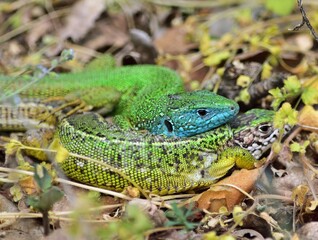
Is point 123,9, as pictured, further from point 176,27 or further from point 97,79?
point 97,79

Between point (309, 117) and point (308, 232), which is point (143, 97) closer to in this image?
point (309, 117)

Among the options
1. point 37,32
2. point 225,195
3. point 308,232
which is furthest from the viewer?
point 37,32

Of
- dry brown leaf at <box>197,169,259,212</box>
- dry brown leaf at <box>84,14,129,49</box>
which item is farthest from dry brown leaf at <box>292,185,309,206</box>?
dry brown leaf at <box>84,14,129,49</box>

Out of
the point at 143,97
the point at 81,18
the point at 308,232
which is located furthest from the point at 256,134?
the point at 81,18

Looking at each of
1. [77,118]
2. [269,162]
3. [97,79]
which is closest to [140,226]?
[269,162]

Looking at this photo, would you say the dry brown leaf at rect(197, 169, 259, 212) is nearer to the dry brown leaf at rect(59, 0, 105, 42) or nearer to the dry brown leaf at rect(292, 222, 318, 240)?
the dry brown leaf at rect(292, 222, 318, 240)

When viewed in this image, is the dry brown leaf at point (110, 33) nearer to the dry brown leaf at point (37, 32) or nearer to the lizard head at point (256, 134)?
the dry brown leaf at point (37, 32)
